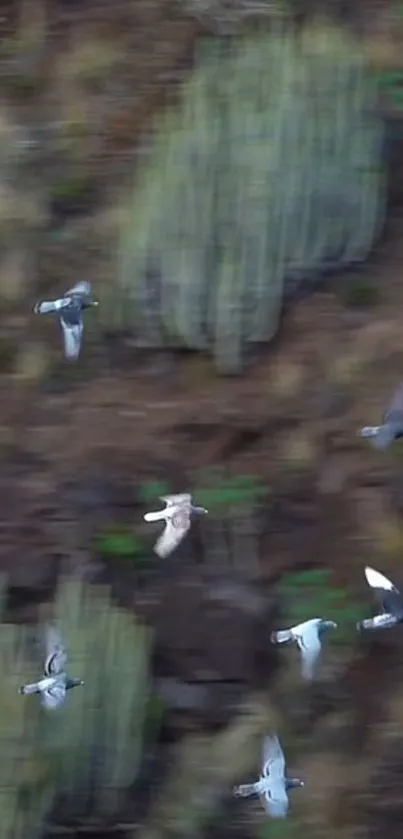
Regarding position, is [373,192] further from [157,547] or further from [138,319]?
[157,547]

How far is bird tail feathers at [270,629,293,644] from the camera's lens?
4.18 meters

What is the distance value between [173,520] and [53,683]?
24.5 inches

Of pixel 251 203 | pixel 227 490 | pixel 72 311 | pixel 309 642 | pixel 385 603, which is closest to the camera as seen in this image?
pixel 309 642

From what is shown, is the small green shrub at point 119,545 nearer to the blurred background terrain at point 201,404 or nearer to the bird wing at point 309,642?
the blurred background terrain at point 201,404

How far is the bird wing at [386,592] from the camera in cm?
417

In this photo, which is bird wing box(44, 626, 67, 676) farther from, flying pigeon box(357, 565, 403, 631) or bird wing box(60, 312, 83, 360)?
bird wing box(60, 312, 83, 360)

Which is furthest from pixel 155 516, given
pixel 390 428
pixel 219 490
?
pixel 390 428

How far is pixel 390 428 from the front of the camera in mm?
4340

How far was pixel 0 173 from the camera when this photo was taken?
523cm

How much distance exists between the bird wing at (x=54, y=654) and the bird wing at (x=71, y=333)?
96 centimetres

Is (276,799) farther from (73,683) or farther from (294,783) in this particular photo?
(73,683)

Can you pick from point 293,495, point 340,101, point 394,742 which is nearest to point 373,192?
point 340,101

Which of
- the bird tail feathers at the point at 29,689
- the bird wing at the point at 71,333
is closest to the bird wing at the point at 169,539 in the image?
the bird tail feathers at the point at 29,689

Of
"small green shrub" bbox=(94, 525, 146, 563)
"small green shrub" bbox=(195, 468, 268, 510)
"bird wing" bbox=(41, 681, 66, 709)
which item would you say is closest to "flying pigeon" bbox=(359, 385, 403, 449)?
"small green shrub" bbox=(195, 468, 268, 510)
